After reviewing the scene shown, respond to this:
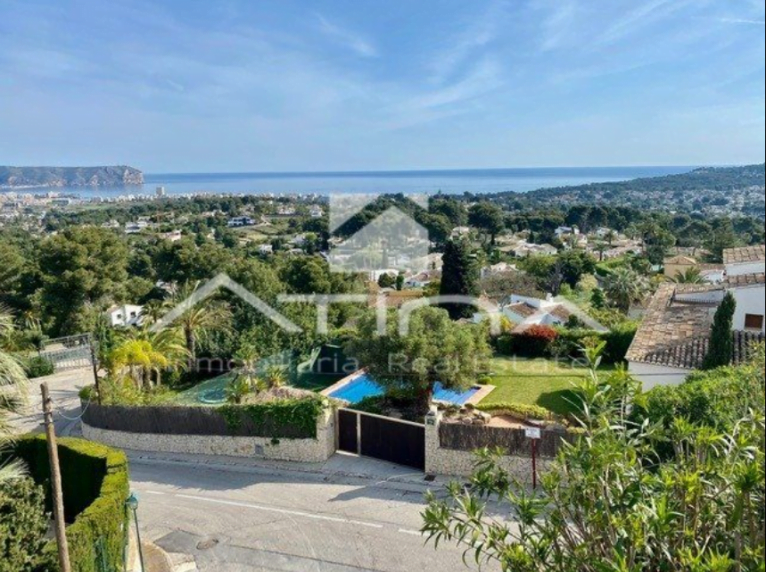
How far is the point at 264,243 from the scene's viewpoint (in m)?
61.8

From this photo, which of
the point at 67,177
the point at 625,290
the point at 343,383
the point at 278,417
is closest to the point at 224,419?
the point at 278,417

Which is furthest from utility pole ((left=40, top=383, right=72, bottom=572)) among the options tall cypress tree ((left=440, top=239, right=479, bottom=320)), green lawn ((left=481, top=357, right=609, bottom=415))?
tall cypress tree ((left=440, top=239, right=479, bottom=320))

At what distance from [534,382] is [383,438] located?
805 cm

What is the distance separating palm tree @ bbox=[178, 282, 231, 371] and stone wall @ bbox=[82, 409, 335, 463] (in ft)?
16.6

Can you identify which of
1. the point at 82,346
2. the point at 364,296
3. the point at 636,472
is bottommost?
the point at 82,346

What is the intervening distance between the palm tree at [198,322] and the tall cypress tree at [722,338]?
1586 cm

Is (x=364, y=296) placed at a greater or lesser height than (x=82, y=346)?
greater

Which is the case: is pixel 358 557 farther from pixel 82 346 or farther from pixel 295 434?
pixel 82 346

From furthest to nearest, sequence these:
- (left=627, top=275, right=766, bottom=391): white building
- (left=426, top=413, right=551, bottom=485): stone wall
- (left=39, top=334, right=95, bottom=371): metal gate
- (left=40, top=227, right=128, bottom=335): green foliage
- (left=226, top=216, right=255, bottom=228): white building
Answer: (left=226, top=216, right=255, bottom=228): white building < (left=40, top=227, right=128, bottom=335): green foliage < (left=39, top=334, right=95, bottom=371): metal gate < (left=627, top=275, right=766, bottom=391): white building < (left=426, top=413, right=551, bottom=485): stone wall

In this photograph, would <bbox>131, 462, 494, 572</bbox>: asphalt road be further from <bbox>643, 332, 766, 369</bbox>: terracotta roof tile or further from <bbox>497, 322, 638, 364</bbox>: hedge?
<bbox>497, 322, 638, 364</bbox>: hedge

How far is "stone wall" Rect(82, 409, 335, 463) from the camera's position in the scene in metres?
12.9

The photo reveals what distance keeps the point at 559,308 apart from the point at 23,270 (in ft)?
93.5

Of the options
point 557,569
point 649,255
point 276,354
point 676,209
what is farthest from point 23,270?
point 676,209

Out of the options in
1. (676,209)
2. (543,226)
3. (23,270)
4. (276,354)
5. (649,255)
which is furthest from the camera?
(543,226)
